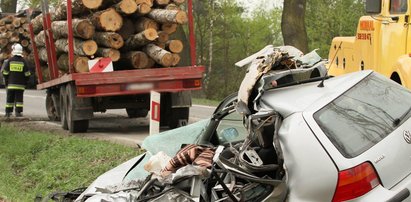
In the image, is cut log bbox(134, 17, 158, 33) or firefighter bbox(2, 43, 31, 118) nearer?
cut log bbox(134, 17, 158, 33)

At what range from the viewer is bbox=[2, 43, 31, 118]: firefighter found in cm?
1576

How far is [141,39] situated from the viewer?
12672 mm

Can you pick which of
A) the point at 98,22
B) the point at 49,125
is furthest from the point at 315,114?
the point at 49,125

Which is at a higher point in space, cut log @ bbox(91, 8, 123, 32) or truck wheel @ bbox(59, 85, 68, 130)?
cut log @ bbox(91, 8, 123, 32)

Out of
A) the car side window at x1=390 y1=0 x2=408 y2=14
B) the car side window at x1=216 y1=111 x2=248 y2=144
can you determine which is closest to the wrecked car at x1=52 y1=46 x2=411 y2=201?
the car side window at x1=216 y1=111 x2=248 y2=144

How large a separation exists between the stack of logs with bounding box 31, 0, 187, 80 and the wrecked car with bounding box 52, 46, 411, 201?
24.6 ft

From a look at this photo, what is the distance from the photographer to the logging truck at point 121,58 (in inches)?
480

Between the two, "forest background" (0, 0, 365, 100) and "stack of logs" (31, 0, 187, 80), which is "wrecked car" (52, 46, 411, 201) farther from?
"forest background" (0, 0, 365, 100)

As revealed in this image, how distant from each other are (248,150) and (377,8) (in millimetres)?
3835

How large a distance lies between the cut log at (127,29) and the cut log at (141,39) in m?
0.11

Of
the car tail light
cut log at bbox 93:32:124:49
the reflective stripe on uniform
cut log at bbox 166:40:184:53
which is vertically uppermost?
cut log at bbox 93:32:124:49

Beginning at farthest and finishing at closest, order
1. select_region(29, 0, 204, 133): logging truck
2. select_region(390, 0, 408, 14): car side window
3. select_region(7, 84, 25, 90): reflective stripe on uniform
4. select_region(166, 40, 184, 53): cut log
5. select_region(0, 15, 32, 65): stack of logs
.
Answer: select_region(0, 15, 32, 65): stack of logs → select_region(7, 84, 25, 90): reflective stripe on uniform → select_region(166, 40, 184, 53): cut log → select_region(29, 0, 204, 133): logging truck → select_region(390, 0, 408, 14): car side window

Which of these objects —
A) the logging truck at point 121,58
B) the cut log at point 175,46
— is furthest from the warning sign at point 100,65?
the cut log at point 175,46

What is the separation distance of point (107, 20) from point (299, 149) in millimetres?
8861
